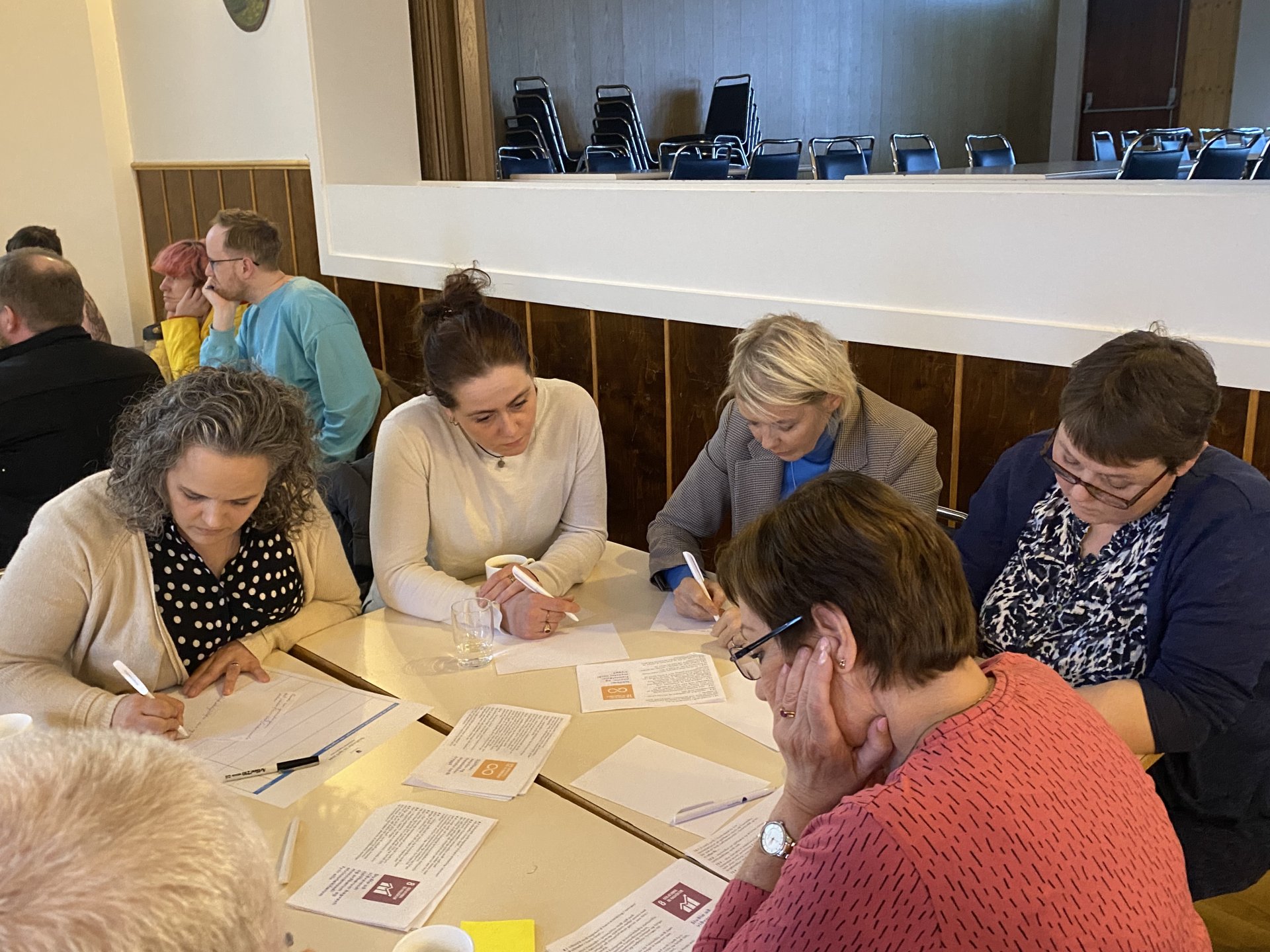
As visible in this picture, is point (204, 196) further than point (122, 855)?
Yes

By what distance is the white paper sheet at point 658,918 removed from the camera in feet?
4.00

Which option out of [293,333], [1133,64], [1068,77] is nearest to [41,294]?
[293,333]

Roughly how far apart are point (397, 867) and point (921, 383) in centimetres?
188

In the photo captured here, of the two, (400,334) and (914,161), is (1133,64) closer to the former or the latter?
(914,161)

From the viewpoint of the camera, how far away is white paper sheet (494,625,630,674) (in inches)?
75.5

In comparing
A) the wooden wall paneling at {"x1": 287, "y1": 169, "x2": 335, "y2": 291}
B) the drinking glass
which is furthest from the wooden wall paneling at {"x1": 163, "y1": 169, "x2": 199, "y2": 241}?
the drinking glass

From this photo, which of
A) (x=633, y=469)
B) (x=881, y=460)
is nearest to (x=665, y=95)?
(x=633, y=469)

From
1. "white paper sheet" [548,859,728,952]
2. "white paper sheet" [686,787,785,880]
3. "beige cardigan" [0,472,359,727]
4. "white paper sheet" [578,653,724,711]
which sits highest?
"beige cardigan" [0,472,359,727]

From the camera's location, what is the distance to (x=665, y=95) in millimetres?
9211

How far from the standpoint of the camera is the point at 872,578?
105 cm

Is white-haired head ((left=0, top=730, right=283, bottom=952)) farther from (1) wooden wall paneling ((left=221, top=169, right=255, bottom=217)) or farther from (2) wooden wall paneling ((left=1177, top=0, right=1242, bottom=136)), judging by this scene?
(2) wooden wall paneling ((left=1177, top=0, right=1242, bottom=136))

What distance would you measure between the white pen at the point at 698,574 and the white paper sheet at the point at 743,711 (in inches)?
10.8

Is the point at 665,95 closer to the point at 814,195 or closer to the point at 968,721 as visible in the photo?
the point at 814,195

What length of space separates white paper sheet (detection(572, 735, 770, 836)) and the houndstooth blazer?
0.67 metres
